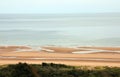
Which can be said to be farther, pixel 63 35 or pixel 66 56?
pixel 63 35

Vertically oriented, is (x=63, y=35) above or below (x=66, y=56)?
above

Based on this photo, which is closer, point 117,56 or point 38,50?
point 117,56

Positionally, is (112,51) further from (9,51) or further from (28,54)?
(9,51)

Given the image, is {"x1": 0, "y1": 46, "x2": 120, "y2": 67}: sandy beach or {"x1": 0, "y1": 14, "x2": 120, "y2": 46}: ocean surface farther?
{"x1": 0, "y1": 14, "x2": 120, "y2": 46}: ocean surface

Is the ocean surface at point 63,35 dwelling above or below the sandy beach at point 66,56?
above

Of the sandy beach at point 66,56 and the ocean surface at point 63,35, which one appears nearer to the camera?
the sandy beach at point 66,56

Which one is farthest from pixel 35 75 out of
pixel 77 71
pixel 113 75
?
pixel 113 75

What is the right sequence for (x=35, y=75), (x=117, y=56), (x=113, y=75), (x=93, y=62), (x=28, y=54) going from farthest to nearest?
(x=28, y=54) → (x=117, y=56) → (x=93, y=62) → (x=113, y=75) → (x=35, y=75)

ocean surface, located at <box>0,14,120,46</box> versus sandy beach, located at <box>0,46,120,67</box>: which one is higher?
ocean surface, located at <box>0,14,120,46</box>
